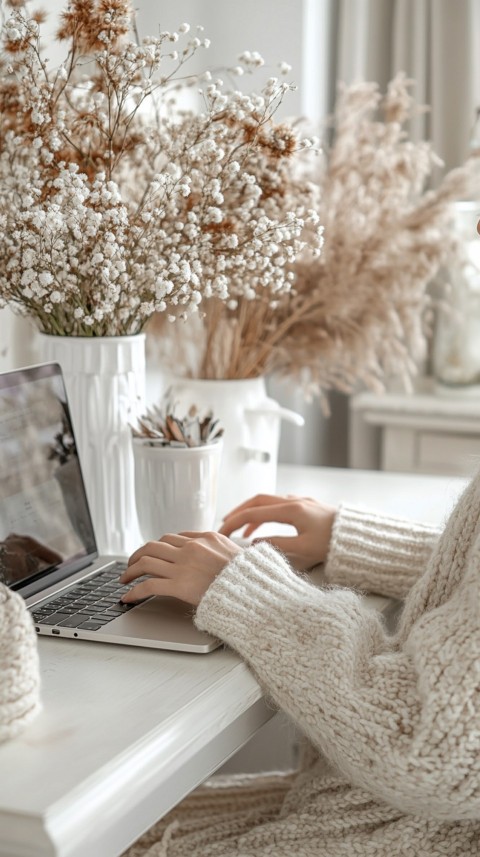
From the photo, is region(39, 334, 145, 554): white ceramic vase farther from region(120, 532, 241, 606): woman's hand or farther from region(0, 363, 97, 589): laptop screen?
region(120, 532, 241, 606): woman's hand

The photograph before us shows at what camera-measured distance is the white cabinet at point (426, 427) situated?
7.46 ft

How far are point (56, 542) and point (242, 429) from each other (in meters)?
0.46

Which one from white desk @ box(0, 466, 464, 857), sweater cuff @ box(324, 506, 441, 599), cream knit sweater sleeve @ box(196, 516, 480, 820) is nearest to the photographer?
white desk @ box(0, 466, 464, 857)

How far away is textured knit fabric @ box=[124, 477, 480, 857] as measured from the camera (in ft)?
2.52

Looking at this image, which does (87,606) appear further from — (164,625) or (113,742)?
(113,742)

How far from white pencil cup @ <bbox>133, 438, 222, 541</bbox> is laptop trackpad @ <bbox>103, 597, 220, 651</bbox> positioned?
21 centimetres

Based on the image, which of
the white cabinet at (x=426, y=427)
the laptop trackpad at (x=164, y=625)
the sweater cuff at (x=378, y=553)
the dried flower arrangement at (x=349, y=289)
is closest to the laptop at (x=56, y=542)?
the laptop trackpad at (x=164, y=625)

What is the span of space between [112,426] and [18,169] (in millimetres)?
307

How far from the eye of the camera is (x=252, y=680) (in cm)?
85

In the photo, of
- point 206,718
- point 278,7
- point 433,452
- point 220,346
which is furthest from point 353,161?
point 206,718

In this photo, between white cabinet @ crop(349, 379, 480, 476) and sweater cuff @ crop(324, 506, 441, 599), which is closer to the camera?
sweater cuff @ crop(324, 506, 441, 599)

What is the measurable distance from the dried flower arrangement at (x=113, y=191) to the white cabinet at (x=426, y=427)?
115 centimetres

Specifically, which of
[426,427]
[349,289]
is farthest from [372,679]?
[426,427]

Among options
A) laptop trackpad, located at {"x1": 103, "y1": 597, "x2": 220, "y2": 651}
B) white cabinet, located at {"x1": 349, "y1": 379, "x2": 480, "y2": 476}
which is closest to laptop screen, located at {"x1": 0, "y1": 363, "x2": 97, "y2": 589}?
laptop trackpad, located at {"x1": 103, "y1": 597, "x2": 220, "y2": 651}
